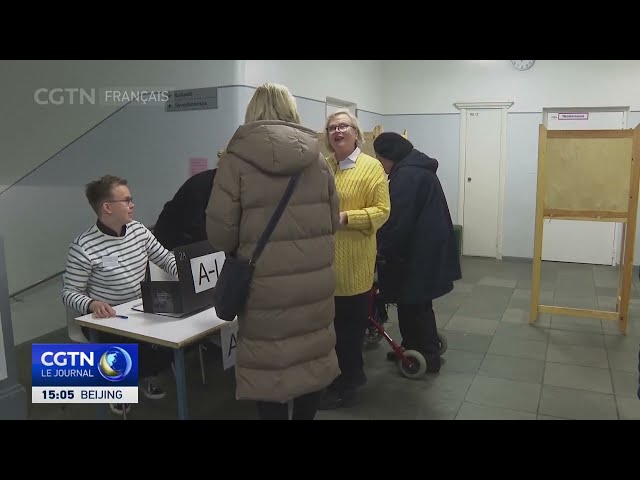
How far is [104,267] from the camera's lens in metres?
2.32

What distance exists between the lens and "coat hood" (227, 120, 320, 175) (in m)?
1.54

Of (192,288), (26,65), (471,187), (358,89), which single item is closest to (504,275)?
(471,187)

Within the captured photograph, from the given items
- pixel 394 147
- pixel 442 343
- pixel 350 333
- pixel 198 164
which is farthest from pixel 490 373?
pixel 198 164

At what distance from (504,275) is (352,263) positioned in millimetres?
3935

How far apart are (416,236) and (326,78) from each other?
2.69 m

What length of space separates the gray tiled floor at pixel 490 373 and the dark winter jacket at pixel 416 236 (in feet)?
1.88

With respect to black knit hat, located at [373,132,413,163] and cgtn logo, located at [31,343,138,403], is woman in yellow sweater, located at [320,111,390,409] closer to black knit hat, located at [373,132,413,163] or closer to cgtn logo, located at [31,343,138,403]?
black knit hat, located at [373,132,413,163]

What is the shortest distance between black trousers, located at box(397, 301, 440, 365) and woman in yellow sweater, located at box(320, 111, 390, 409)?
2.17 ft

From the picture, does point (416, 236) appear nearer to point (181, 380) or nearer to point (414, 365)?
point (414, 365)

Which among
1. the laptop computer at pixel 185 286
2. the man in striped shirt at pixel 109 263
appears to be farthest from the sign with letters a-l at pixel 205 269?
the man in striped shirt at pixel 109 263

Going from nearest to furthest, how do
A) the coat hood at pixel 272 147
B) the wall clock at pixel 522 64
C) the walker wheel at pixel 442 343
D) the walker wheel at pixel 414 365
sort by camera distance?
the coat hood at pixel 272 147
the walker wheel at pixel 414 365
the walker wheel at pixel 442 343
the wall clock at pixel 522 64

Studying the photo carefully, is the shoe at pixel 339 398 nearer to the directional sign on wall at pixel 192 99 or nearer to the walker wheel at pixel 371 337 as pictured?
the walker wheel at pixel 371 337

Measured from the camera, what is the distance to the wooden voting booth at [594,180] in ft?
12.1

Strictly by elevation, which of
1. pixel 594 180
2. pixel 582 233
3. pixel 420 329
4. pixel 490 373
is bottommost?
pixel 490 373
